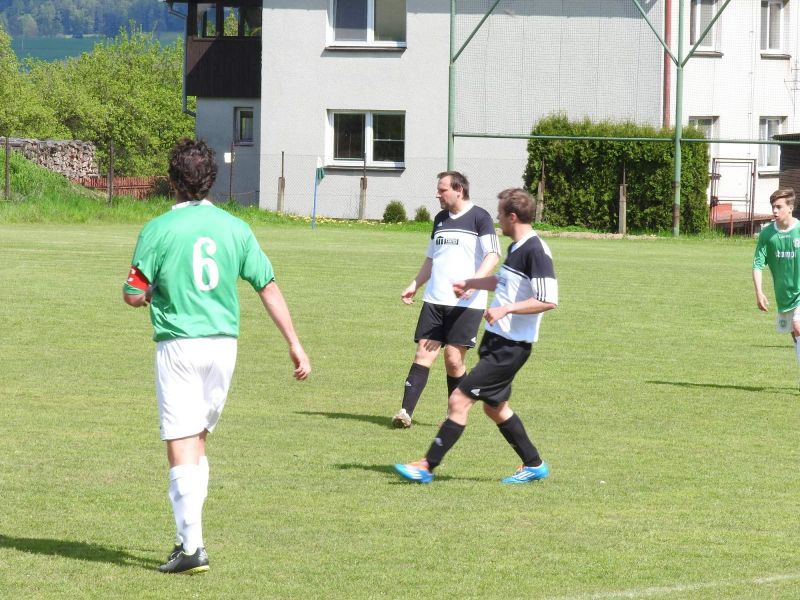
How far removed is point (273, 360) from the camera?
1440cm

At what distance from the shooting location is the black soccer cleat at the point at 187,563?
6438 mm

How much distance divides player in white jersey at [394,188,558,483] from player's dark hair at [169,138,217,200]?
232 cm

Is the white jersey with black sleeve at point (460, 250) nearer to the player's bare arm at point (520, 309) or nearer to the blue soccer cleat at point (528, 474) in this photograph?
the blue soccer cleat at point (528, 474)

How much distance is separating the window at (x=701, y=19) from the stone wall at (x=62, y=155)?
74.1 feet

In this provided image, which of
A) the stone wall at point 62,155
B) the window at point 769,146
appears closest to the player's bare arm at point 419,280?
the window at point 769,146

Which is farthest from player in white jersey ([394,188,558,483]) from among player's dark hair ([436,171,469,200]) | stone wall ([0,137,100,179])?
stone wall ([0,137,100,179])

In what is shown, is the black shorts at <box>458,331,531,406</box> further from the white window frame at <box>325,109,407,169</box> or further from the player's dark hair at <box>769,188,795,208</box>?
the white window frame at <box>325,109,407,169</box>

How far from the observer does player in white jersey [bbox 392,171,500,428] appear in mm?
10602

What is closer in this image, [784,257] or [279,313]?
[279,313]

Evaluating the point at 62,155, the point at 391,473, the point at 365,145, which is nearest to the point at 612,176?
the point at 365,145

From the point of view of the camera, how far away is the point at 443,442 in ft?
28.3

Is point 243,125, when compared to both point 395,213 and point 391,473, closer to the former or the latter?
point 395,213

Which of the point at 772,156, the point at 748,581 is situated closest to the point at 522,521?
the point at 748,581

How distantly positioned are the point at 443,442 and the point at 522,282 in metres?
1.07
